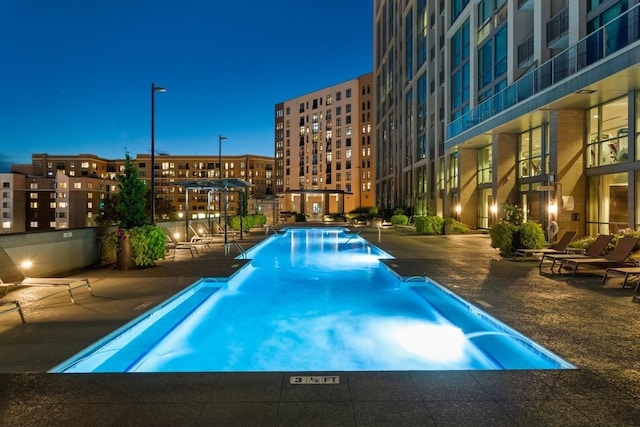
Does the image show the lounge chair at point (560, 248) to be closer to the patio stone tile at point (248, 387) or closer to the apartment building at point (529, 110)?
the apartment building at point (529, 110)

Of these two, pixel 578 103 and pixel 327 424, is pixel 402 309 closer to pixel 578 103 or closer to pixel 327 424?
pixel 327 424

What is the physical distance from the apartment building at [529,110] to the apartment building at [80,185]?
5553cm

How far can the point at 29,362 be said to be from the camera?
4348 mm

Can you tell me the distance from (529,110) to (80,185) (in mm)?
115786

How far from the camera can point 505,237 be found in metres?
13.9

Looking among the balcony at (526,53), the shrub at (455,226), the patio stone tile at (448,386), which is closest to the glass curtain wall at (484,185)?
the shrub at (455,226)

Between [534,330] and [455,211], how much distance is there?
24725 mm

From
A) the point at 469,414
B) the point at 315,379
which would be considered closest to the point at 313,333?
the point at 315,379

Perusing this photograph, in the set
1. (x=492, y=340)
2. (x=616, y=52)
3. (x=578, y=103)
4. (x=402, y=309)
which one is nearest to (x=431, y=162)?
(x=578, y=103)

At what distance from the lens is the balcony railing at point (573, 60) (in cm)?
1198

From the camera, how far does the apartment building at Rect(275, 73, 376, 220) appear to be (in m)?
79.3

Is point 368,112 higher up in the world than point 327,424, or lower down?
higher up

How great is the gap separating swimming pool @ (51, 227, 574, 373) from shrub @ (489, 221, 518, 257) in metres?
5.02

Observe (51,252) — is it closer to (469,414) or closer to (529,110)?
(469,414)
